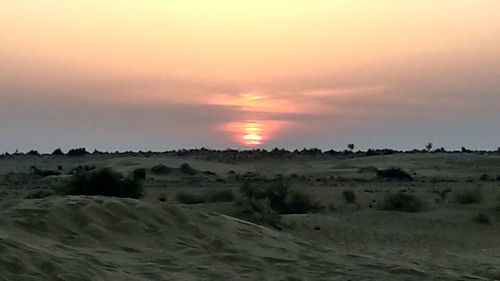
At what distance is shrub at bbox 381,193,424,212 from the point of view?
29.6 metres

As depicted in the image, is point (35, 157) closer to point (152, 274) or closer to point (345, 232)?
point (345, 232)

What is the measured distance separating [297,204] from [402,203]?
14.1 feet

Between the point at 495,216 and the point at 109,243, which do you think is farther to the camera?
the point at 495,216

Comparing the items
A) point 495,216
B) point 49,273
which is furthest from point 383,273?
point 495,216

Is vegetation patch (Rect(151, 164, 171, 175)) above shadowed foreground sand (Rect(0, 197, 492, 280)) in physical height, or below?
above

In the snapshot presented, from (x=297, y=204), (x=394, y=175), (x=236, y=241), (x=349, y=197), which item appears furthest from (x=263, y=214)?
(x=394, y=175)

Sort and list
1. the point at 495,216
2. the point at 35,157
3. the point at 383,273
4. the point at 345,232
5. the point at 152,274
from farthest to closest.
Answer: the point at 35,157 → the point at 495,216 → the point at 345,232 → the point at 383,273 → the point at 152,274

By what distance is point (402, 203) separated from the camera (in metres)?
30.0

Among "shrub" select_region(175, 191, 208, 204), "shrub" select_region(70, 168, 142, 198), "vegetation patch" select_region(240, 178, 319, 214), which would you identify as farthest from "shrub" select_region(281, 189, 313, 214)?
"shrub" select_region(70, 168, 142, 198)

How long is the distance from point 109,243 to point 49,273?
3.69m

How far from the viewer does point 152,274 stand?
12.6 m

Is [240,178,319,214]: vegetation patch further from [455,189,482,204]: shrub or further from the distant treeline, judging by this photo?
the distant treeline

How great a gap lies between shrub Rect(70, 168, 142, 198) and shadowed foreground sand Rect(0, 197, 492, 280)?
10.6 meters

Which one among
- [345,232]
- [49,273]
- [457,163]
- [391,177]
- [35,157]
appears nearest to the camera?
[49,273]
